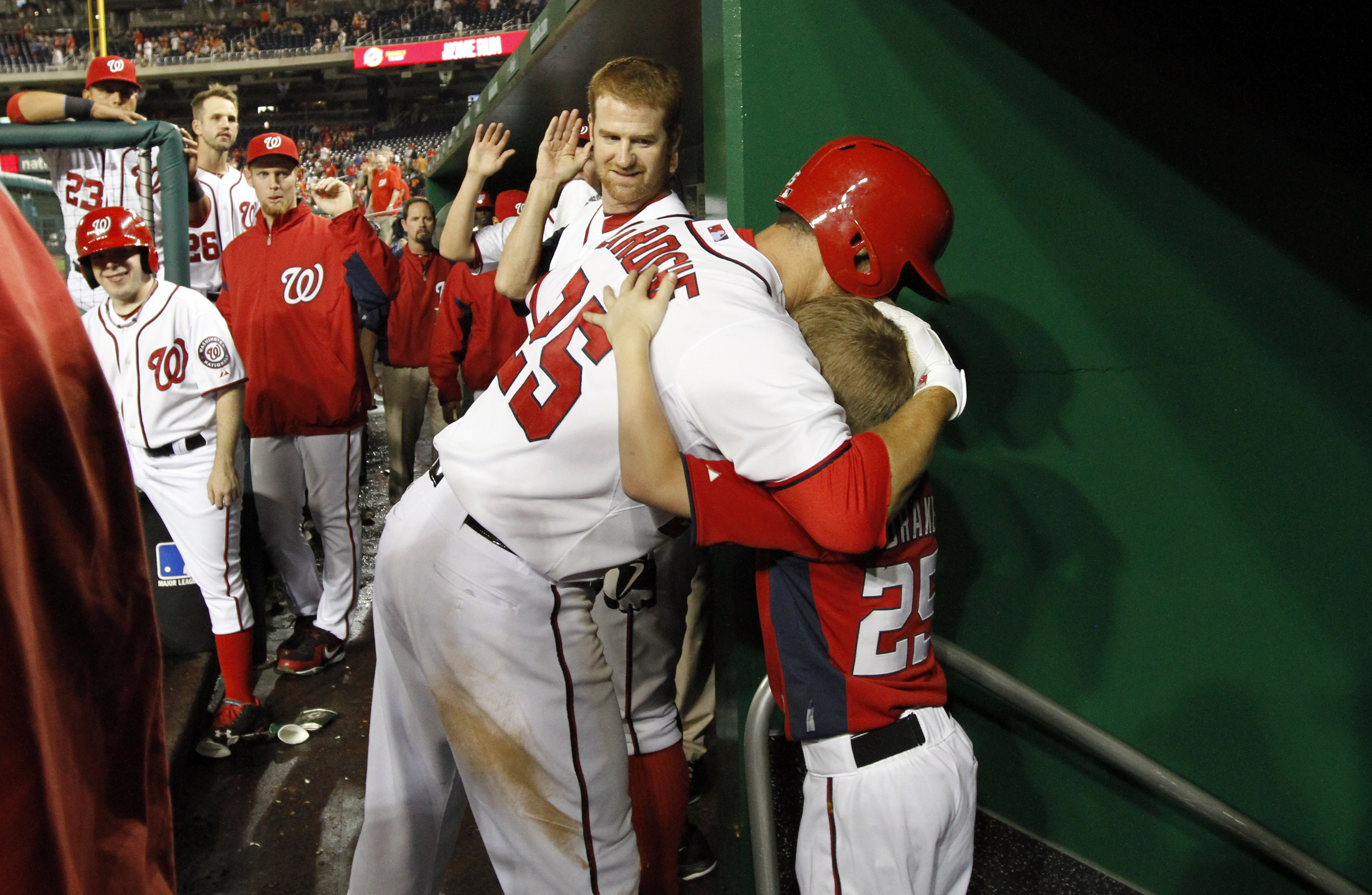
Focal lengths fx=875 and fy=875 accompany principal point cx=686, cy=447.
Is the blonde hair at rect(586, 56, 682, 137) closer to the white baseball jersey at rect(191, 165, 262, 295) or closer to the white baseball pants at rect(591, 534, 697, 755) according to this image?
the white baseball pants at rect(591, 534, 697, 755)

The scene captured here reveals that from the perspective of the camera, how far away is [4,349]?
48 centimetres

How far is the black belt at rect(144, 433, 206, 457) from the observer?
3162 mm

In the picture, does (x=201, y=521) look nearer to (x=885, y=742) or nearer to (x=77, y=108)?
(x=77, y=108)

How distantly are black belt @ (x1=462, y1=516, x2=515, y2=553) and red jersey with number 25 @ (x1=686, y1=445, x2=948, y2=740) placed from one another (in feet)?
1.29

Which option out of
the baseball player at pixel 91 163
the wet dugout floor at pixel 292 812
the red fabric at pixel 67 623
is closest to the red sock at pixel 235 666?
the wet dugout floor at pixel 292 812

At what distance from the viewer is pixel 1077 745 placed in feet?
5.88

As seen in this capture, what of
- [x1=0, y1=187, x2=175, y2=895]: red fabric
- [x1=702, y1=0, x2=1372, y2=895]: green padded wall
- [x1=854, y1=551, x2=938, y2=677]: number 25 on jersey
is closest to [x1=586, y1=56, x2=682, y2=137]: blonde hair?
[x1=702, y1=0, x2=1372, y2=895]: green padded wall

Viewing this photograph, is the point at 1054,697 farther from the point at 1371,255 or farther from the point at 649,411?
the point at 649,411

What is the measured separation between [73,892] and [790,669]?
3.62ft

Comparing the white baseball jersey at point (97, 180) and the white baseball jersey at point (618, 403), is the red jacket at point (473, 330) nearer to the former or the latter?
the white baseball jersey at point (97, 180)

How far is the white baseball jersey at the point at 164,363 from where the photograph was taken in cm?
311

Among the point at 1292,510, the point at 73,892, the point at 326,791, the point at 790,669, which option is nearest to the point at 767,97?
the point at 790,669

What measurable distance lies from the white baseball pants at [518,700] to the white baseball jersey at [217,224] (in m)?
3.87

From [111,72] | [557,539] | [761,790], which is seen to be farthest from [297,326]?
[761,790]
